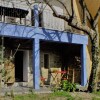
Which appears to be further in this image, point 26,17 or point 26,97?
point 26,17

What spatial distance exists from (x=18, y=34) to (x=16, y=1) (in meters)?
3.31

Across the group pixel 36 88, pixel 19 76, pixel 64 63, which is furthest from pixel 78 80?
pixel 36 88

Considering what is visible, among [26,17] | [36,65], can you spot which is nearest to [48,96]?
[36,65]

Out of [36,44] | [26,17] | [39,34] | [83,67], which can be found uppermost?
[26,17]

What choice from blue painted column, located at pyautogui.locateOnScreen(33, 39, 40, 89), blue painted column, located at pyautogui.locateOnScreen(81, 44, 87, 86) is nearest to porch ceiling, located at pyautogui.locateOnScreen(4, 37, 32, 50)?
blue painted column, located at pyautogui.locateOnScreen(33, 39, 40, 89)

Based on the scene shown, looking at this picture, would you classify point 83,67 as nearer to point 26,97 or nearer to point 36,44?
point 36,44

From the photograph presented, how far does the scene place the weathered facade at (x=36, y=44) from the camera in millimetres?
17328

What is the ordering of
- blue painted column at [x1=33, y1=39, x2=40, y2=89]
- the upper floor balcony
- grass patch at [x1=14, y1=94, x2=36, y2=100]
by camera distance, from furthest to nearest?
the upper floor balcony → blue painted column at [x1=33, y1=39, x2=40, y2=89] → grass patch at [x1=14, y1=94, x2=36, y2=100]

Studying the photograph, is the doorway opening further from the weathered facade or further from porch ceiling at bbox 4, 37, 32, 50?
porch ceiling at bbox 4, 37, 32, 50

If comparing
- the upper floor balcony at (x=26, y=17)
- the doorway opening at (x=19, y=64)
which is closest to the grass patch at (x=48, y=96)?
the upper floor balcony at (x=26, y=17)

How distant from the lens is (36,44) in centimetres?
1758

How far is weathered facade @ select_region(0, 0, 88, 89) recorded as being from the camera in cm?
1733

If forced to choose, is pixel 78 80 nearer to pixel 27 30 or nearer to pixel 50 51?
Result: pixel 50 51

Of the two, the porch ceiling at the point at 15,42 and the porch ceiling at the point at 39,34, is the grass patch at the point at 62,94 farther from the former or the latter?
the porch ceiling at the point at 15,42
